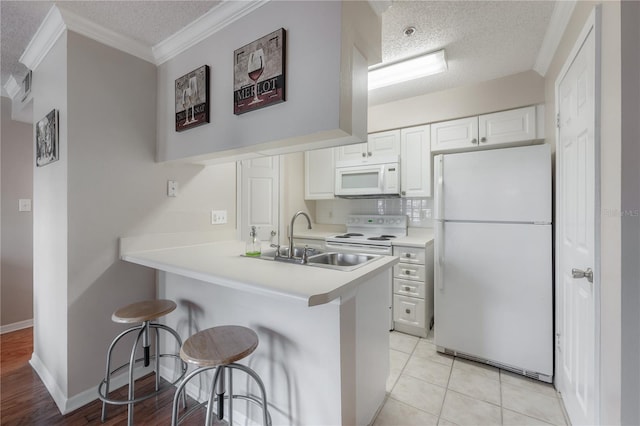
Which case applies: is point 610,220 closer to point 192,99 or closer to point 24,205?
point 192,99

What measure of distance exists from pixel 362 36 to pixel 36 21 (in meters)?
2.01

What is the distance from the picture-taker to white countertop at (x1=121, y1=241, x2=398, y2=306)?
1.04 m

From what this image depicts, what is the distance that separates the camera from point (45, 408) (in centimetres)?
167

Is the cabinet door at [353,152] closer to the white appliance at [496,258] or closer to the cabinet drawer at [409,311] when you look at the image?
the white appliance at [496,258]

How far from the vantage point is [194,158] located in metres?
1.88

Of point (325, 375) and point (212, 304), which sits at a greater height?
point (212, 304)

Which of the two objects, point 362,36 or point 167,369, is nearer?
point 362,36

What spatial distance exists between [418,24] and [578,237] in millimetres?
1537

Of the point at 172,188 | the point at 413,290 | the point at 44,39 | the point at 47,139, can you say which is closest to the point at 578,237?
the point at 413,290

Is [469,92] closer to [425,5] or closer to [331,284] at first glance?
[425,5]

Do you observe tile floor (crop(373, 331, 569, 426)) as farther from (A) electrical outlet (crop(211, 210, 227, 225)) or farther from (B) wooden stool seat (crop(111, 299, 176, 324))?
(A) electrical outlet (crop(211, 210, 227, 225))

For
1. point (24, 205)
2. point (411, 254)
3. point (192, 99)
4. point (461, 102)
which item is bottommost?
point (411, 254)

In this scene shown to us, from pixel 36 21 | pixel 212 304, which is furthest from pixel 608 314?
pixel 36 21

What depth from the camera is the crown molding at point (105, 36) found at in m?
1.61
